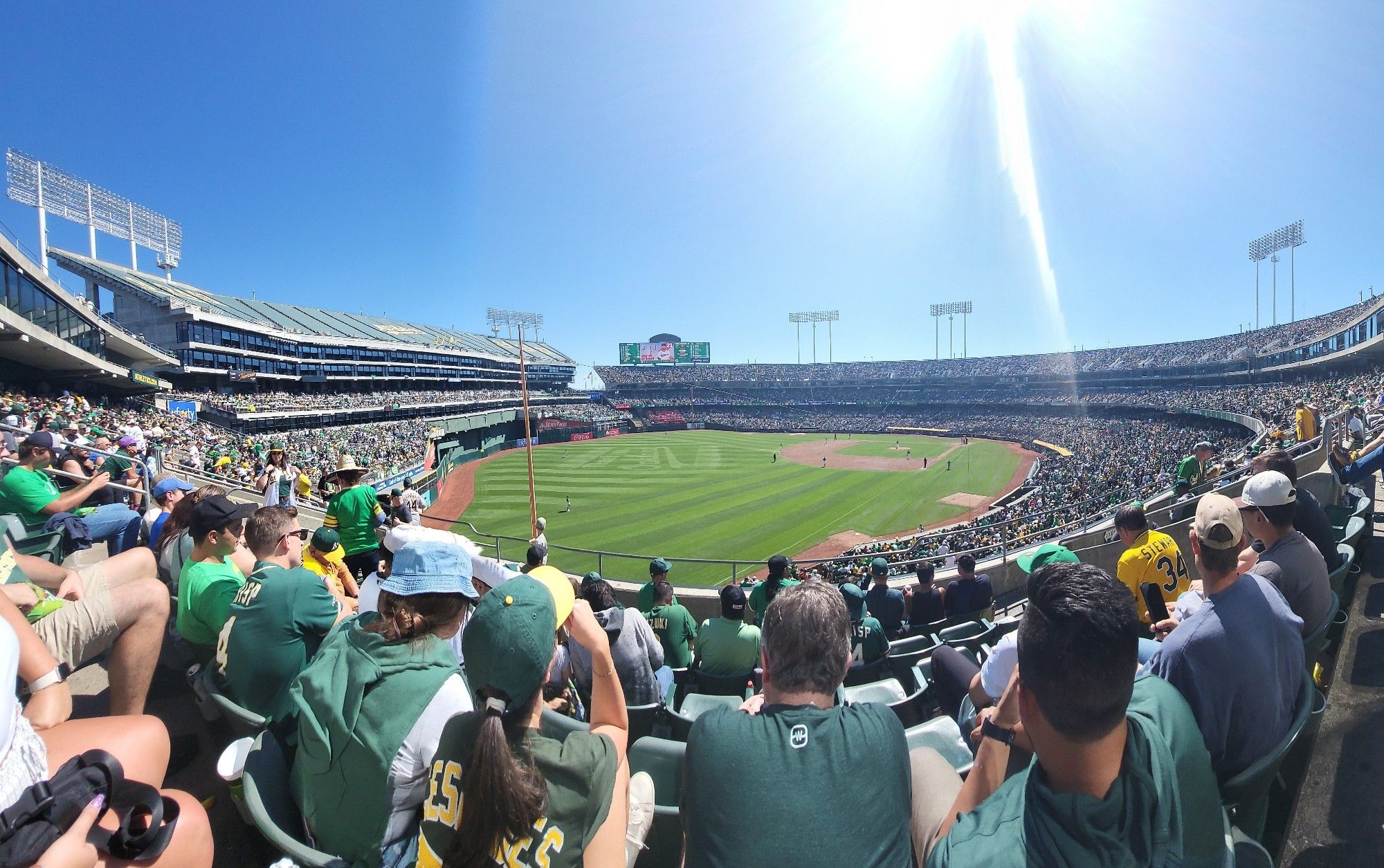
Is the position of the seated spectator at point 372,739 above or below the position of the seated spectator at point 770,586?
above

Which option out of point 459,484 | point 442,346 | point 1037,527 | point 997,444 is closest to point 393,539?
point 1037,527

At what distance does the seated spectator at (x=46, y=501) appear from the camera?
6.32 meters

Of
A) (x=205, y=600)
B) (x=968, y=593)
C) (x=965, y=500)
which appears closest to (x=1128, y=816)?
(x=205, y=600)

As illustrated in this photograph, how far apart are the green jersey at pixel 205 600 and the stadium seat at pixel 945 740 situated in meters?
4.27

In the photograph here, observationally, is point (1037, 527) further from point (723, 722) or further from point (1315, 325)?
point (1315, 325)

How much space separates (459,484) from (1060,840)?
41648mm

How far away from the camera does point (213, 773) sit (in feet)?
11.5

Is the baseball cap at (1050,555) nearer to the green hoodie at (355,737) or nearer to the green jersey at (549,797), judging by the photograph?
the green jersey at (549,797)

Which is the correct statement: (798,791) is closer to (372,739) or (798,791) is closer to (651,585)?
(372,739)

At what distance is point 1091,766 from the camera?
169cm

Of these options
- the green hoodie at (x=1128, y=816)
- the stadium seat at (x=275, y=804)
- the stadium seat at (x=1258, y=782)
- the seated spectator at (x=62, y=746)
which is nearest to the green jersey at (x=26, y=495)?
the seated spectator at (x=62, y=746)

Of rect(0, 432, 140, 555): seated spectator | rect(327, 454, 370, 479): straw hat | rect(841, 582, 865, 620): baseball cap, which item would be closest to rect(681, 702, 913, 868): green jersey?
rect(841, 582, 865, 620): baseball cap

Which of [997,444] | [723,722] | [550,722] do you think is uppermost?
[723,722]

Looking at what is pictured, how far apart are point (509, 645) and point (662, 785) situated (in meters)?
1.51
